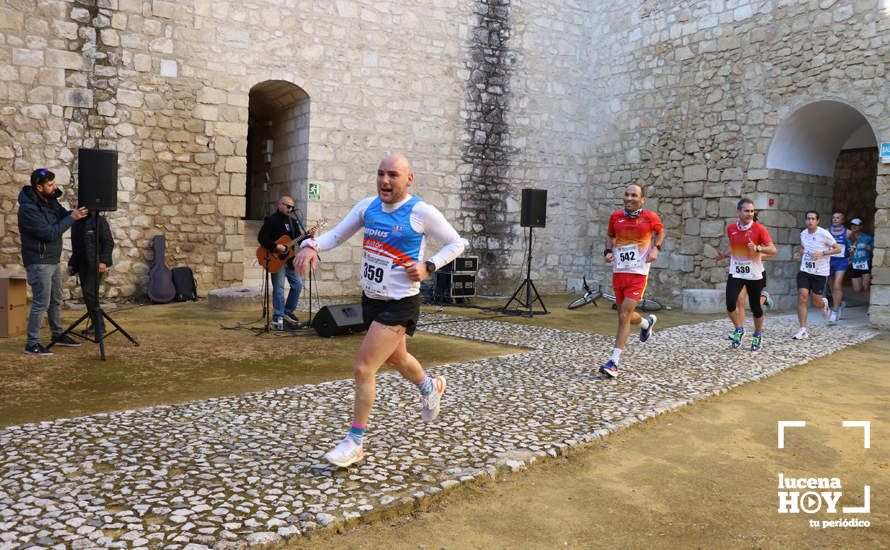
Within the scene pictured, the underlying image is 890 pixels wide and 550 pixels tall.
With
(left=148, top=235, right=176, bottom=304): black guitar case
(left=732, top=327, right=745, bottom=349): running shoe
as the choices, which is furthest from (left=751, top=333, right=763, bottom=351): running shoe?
(left=148, top=235, right=176, bottom=304): black guitar case

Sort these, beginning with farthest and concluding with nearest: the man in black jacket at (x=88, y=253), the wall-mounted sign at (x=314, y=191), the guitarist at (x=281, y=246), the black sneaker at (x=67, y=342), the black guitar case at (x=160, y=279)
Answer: the wall-mounted sign at (x=314, y=191)
the black guitar case at (x=160, y=279)
the guitarist at (x=281, y=246)
the man in black jacket at (x=88, y=253)
the black sneaker at (x=67, y=342)

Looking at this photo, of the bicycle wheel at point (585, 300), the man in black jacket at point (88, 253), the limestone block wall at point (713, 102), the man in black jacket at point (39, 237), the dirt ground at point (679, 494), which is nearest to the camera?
the dirt ground at point (679, 494)

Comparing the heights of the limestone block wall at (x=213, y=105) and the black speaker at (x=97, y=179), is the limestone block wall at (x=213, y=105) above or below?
above

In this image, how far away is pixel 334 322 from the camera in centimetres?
718

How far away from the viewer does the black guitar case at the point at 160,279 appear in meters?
9.36

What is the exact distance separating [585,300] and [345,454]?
8386 millimetres

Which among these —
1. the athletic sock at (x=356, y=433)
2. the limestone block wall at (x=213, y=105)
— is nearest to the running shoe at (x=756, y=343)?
the athletic sock at (x=356, y=433)

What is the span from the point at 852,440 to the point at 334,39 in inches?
347

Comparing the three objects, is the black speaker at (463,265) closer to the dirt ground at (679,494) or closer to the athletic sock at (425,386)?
the dirt ground at (679,494)

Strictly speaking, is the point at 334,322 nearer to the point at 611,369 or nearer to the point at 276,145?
the point at 611,369

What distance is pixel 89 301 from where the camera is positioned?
6.29 metres

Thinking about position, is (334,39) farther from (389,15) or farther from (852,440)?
(852,440)

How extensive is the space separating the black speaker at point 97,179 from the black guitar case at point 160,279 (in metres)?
3.61

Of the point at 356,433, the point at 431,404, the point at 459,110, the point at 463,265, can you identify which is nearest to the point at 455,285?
the point at 463,265
